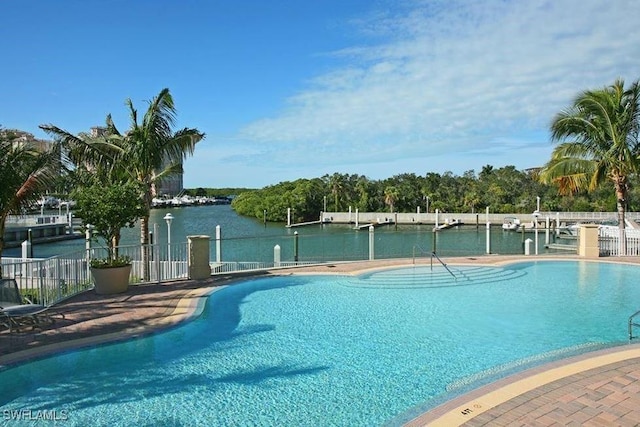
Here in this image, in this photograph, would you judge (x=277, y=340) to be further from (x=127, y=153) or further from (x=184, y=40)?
(x=184, y=40)

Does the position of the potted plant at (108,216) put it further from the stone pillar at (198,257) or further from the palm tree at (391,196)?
the palm tree at (391,196)

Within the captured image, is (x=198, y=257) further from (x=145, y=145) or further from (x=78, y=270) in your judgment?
(x=145, y=145)

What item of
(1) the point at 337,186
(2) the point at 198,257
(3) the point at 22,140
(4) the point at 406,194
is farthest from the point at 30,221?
(4) the point at 406,194

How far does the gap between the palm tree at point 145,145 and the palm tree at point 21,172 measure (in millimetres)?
1623

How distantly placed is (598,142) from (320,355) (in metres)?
13.8

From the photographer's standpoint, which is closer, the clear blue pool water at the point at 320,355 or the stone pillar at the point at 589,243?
the clear blue pool water at the point at 320,355

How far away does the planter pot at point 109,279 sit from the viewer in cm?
967

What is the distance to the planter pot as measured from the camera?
9.67 m

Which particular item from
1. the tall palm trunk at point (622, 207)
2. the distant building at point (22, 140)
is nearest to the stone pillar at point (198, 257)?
the distant building at point (22, 140)

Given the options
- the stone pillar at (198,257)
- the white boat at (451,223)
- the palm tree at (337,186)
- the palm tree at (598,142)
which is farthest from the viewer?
the palm tree at (337,186)

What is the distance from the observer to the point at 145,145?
12.4 meters

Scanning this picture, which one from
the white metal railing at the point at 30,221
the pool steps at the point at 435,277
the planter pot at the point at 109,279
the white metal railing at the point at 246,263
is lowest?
the pool steps at the point at 435,277

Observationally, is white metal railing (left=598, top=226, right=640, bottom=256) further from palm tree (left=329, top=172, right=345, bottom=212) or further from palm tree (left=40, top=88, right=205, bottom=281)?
palm tree (left=329, top=172, right=345, bottom=212)

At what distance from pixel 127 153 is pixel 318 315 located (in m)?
7.09
